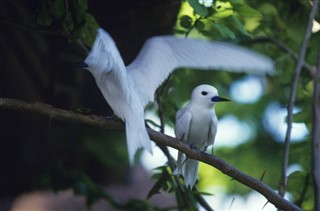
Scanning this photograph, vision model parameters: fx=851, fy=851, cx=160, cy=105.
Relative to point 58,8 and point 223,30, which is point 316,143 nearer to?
point 223,30

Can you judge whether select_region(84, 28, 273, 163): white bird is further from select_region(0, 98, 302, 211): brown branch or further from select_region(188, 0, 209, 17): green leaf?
select_region(188, 0, 209, 17): green leaf

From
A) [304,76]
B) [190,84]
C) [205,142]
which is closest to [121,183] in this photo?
[190,84]

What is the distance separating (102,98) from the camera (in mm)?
7848

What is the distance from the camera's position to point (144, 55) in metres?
6.09

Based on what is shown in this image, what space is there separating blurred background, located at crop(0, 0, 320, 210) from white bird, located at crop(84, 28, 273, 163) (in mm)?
206

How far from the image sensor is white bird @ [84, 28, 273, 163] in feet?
16.2

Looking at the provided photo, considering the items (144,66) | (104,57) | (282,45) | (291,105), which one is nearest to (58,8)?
(144,66)

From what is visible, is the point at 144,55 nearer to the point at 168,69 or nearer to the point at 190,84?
the point at 168,69

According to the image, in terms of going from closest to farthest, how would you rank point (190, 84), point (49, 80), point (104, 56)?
point (104, 56)
point (49, 80)
point (190, 84)

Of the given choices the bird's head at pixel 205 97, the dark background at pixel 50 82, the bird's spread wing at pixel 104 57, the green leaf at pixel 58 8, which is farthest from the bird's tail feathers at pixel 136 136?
the dark background at pixel 50 82

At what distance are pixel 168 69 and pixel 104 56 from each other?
1.27 m

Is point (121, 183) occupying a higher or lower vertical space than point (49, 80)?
lower

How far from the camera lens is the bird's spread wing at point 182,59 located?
583 centimetres

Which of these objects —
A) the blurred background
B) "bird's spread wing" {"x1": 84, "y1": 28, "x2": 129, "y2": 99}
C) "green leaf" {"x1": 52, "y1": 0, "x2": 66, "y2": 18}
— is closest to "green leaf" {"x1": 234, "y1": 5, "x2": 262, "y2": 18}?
the blurred background
